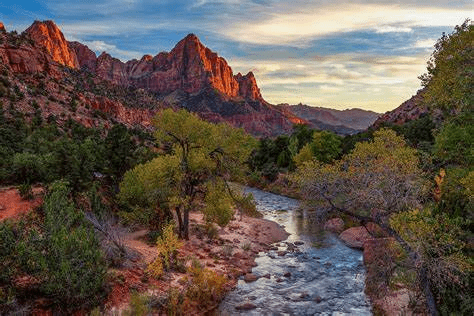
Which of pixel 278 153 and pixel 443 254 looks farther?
pixel 278 153

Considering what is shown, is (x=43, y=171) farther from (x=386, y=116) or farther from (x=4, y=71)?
(x=386, y=116)

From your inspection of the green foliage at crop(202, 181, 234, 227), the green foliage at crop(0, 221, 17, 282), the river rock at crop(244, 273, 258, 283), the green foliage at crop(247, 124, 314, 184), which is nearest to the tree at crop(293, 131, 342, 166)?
the green foliage at crop(247, 124, 314, 184)

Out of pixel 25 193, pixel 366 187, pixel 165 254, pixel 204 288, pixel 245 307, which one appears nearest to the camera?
pixel 366 187

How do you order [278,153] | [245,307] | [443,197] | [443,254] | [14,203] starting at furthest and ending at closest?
[278,153]
[14,203]
[245,307]
[443,197]
[443,254]

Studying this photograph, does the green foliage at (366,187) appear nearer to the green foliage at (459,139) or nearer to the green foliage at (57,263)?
the green foliage at (459,139)

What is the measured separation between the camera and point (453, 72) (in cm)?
1870

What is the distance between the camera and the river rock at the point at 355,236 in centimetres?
3447

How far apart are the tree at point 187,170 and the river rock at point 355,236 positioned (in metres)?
12.5

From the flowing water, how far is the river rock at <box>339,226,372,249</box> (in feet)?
2.38

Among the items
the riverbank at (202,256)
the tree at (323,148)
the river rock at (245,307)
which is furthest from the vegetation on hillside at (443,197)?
the tree at (323,148)

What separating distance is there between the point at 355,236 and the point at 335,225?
501cm

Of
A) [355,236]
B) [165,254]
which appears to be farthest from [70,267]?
[355,236]

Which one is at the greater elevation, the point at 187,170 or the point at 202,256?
the point at 187,170

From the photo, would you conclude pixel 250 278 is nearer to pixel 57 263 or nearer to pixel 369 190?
pixel 369 190
